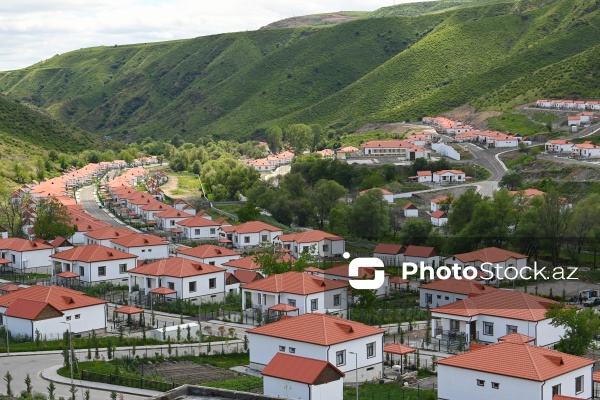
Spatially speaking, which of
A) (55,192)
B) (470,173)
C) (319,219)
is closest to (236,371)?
(319,219)

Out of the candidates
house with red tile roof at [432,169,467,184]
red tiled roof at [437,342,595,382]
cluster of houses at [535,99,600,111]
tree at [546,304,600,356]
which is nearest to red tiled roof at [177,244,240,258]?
tree at [546,304,600,356]

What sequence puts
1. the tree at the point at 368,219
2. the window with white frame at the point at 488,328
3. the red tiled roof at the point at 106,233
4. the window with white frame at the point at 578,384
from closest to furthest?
1. the window with white frame at the point at 578,384
2. the window with white frame at the point at 488,328
3. the red tiled roof at the point at 106,233
4. the tree at the point at 368,219

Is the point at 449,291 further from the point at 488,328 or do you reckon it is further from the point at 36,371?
the point at 36,371

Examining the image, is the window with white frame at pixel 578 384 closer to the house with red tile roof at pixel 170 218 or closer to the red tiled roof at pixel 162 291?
the red tiled roof at pixel 162 291

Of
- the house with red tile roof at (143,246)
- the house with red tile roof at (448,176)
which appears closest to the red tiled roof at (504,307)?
the house with red tile roof at (143,246)

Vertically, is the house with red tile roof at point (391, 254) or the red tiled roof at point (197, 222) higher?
the red tiled roof at point (197, 222)

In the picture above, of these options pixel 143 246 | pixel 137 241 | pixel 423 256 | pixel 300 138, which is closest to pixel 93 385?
pixel 143 246

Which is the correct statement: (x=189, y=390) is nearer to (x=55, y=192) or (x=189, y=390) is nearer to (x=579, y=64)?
(x=55, y=192)

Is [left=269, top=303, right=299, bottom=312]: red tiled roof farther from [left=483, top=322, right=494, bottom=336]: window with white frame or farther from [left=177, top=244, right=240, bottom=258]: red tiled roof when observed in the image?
[left=177, top=244, right=240, bottom=258]: red tiled roof
